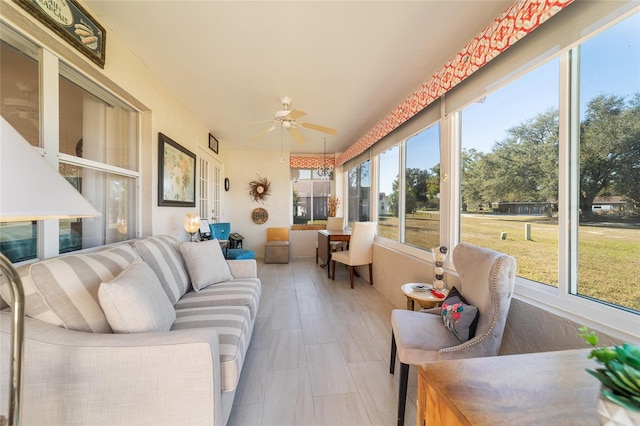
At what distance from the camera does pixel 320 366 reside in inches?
70.5

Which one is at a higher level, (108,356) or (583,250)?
(583,250)

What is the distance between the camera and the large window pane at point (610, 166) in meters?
1.07

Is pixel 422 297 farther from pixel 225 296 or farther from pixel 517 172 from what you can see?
pixel 225 296

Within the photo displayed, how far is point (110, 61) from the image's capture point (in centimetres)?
180

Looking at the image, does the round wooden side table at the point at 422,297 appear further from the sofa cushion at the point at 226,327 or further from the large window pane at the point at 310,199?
the large window pane at the point at 310,199

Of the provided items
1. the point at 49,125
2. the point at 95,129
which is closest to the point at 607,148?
the point at 49,125

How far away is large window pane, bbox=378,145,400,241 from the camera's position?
344cm

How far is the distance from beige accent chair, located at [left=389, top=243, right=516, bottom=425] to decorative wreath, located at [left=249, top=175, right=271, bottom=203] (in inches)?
178

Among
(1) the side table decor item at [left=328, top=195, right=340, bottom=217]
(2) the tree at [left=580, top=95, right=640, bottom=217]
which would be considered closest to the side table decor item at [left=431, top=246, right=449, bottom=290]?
(2) the tree at [left=580, top=95, right=640, bottom=217]

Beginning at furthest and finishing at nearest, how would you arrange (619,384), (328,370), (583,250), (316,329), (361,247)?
(361,247) → (316,329) → (328,370) → (583,250) → (619,384)

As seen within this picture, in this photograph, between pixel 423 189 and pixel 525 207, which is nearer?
pixel 525 207

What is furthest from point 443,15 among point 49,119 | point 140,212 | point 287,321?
point 140,212

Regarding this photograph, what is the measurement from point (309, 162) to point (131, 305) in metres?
4.91

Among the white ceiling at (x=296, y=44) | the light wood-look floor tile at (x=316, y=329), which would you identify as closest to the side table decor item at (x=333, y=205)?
the white ceiling at (x=296, y=44)
